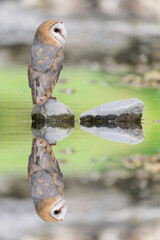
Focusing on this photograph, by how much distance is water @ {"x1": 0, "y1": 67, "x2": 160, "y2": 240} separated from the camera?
1388 millimetres

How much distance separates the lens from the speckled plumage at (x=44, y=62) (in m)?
4.29

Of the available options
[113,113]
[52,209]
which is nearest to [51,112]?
[113,113]

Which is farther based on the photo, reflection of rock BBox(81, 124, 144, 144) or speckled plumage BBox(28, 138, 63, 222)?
reflection of rock BBox(81, 124, 144, 144)

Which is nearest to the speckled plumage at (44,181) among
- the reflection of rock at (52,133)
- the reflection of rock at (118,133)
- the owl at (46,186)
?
the owl at (46,186)

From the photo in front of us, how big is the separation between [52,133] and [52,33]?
0.93m

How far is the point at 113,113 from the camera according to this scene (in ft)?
15.4

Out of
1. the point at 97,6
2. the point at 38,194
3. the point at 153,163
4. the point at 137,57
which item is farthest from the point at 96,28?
the point at 38,194

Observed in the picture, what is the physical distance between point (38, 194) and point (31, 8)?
6889mm

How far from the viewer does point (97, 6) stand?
852cm

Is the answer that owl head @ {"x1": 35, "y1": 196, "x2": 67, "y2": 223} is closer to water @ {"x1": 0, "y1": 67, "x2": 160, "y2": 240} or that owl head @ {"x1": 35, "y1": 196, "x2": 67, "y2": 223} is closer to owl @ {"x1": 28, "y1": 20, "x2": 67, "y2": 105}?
water @ {"x1": 0, "y1": 67, "x2": 160, "y2": 240}

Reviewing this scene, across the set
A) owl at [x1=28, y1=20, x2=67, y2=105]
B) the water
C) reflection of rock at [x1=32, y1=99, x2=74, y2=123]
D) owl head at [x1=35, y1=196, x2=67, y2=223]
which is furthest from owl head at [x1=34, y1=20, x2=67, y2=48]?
owl head at [x1=35, y1=196, x2=67, y2=223]

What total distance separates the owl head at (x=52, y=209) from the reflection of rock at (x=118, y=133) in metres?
1.58

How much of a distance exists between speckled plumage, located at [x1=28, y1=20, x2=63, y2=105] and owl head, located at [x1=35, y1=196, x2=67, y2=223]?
268 centimetres

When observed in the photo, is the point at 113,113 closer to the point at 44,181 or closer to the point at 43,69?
the point at 43,69
